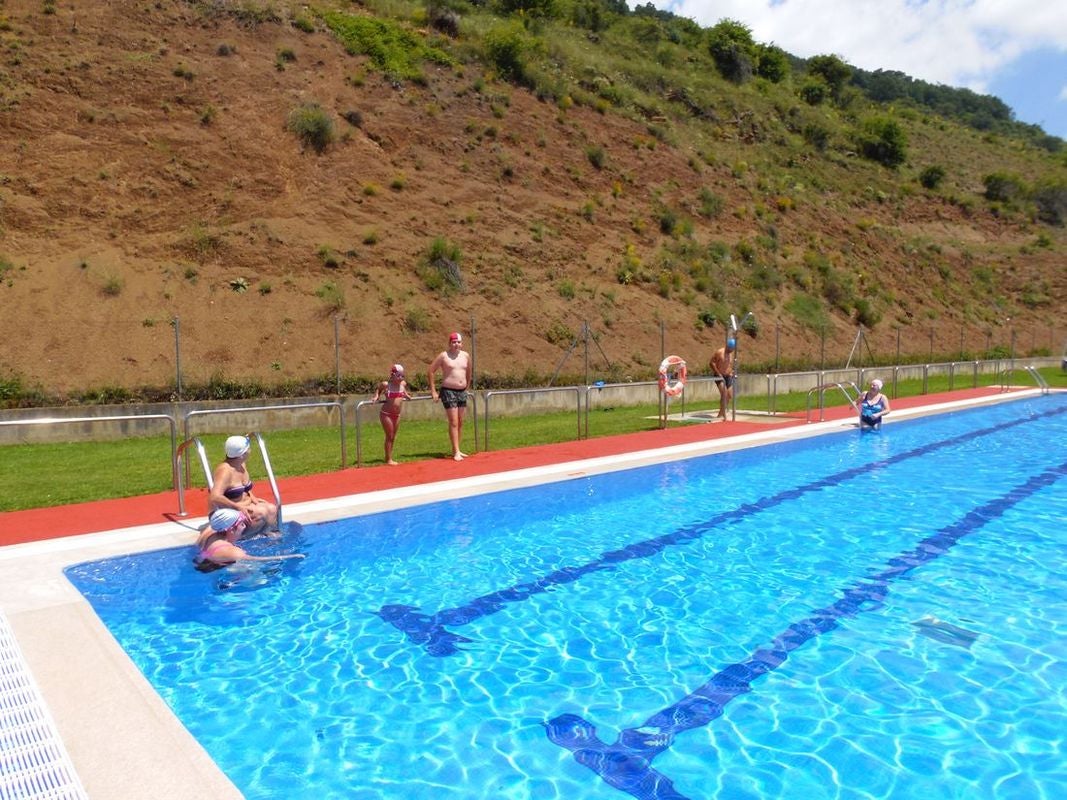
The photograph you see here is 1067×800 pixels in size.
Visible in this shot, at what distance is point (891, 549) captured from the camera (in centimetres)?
774

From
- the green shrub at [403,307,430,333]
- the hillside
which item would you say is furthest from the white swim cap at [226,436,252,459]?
the green shrub at [403,307,430,333]

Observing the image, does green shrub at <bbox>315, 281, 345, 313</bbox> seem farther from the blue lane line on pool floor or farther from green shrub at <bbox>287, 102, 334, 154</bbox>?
the blue lane line on pool floor

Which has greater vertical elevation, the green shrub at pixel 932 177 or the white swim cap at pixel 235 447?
the green shrub at pixel 932 177

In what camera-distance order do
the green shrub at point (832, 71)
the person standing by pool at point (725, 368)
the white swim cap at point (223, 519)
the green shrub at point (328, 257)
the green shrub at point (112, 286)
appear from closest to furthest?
1. the white swim cap at point (223, 519)
2. the person standing by pool at point (725, 368)
3. the green shrub at point (112, 286)
4. the green shrub at point (328, 257)
5. the green shrub at point (832, 71)

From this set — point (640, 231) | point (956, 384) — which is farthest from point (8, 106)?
point (956, 384)

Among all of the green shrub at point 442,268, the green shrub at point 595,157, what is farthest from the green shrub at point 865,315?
the green shrub at point 442,268

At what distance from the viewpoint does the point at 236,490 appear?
7105mm

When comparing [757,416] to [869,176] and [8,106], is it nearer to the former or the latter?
[8,106]

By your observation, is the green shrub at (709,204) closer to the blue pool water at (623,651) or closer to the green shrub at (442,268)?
the green shrub at (442,268)

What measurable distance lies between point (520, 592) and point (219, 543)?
2.59 metres

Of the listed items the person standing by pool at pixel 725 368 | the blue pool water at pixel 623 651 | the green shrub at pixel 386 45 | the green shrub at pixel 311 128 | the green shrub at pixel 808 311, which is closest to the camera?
the blue pool water at pixel 623 651

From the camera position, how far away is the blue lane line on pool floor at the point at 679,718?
12.8ft

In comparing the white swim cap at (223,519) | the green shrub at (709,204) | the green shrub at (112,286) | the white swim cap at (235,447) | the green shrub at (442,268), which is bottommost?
the white swim cap at (223,519)

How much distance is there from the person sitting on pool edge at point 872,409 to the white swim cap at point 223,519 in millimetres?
12890
